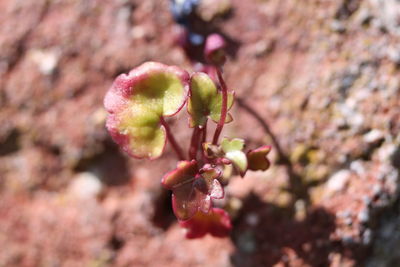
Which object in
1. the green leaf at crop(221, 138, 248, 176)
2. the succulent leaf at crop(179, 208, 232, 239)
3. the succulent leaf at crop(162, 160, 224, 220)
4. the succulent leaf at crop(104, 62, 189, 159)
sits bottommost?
the succulent leaf at crop(179, 208, 232, 239)

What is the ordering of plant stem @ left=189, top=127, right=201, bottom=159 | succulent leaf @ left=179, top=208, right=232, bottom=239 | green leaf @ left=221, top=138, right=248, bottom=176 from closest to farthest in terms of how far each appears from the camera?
1. green leaf @ left=221, top=138, right=248, bottom=176
2. plant stem @ left=189, top=127, right=201, bottom=159
3. succulent leaf @ left=179, top=208, right=232, bottom=239

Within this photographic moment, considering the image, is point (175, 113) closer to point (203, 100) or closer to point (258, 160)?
point (203, 100)

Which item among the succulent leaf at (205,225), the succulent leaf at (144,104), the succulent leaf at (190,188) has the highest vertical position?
the succulent leaf at (144,104)

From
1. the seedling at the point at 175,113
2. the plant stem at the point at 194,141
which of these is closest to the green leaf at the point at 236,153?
the seedling at the point at 175,113

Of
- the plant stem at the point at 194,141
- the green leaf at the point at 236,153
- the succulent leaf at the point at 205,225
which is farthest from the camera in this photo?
the succulent leaf at the point at 205,225

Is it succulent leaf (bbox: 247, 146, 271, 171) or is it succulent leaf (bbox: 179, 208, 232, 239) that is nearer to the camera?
succulent leaf (bbox: 247, 146, 271, 171)

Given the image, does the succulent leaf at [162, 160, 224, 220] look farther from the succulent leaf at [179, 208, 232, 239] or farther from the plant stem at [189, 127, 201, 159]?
the succulent leaf at [179, 208, 232, 239]

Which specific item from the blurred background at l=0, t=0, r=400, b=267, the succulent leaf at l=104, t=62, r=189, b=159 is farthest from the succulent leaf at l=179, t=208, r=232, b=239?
the succulent leaf at l=104, t=62, r=189, b=159

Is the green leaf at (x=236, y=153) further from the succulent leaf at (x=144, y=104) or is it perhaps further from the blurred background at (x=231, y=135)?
the blurred background at (x=231, y=135)

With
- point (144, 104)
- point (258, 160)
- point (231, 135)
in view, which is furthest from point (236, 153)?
point (231, 135)
